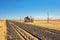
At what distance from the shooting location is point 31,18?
295 feet

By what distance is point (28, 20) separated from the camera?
9038cm

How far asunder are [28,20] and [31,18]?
2180 millimetres
